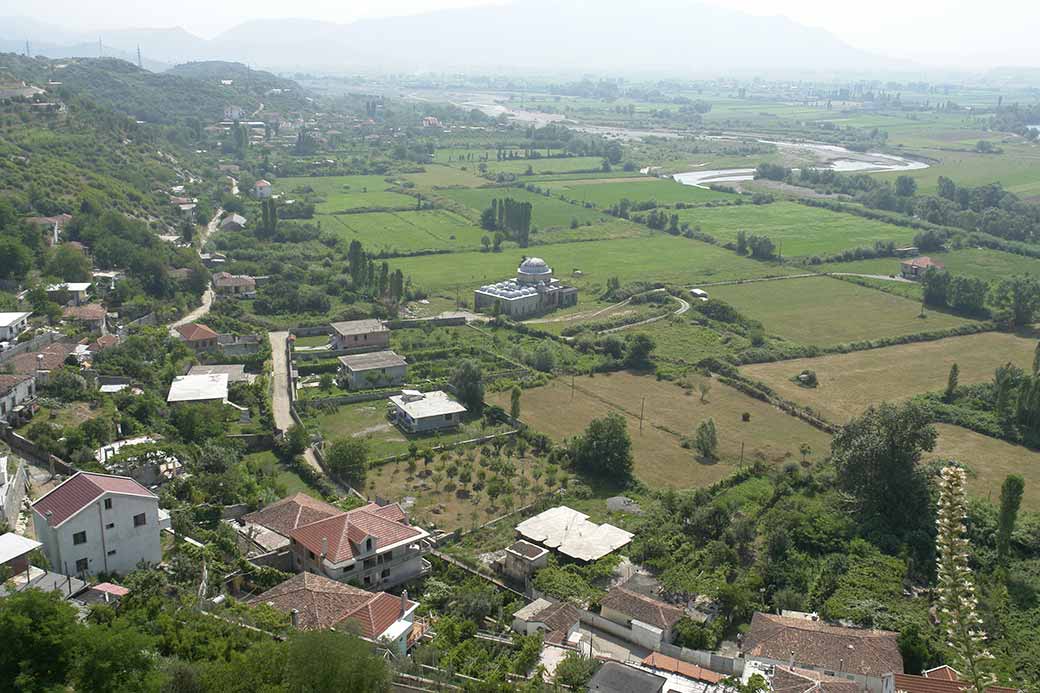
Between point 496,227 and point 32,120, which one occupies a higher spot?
point 32,120

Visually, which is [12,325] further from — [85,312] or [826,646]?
[826,646]

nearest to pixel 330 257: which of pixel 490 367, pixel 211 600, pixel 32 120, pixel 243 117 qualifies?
pixel 490 367

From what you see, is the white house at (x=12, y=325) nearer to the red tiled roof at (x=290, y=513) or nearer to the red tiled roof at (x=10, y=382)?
the red tiled roof at (x=10, y=382)

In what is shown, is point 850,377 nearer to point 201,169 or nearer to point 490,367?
point 490,367

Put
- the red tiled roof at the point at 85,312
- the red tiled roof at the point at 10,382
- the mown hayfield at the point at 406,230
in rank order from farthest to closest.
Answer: the mown hayfield at the point at 406,230
the red tiled roof at the point at 85,312
the red tiled roof at the point at 10,382

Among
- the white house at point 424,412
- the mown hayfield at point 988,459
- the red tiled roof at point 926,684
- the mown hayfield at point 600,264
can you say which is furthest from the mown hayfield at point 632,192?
the red tiled roof at point 926,684

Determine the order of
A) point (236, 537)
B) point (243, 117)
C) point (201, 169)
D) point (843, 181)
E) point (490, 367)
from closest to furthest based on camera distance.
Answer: point (236, 537) < point (490, 367) < point (201, 169) < point (843, 181) < point (243, 117)
